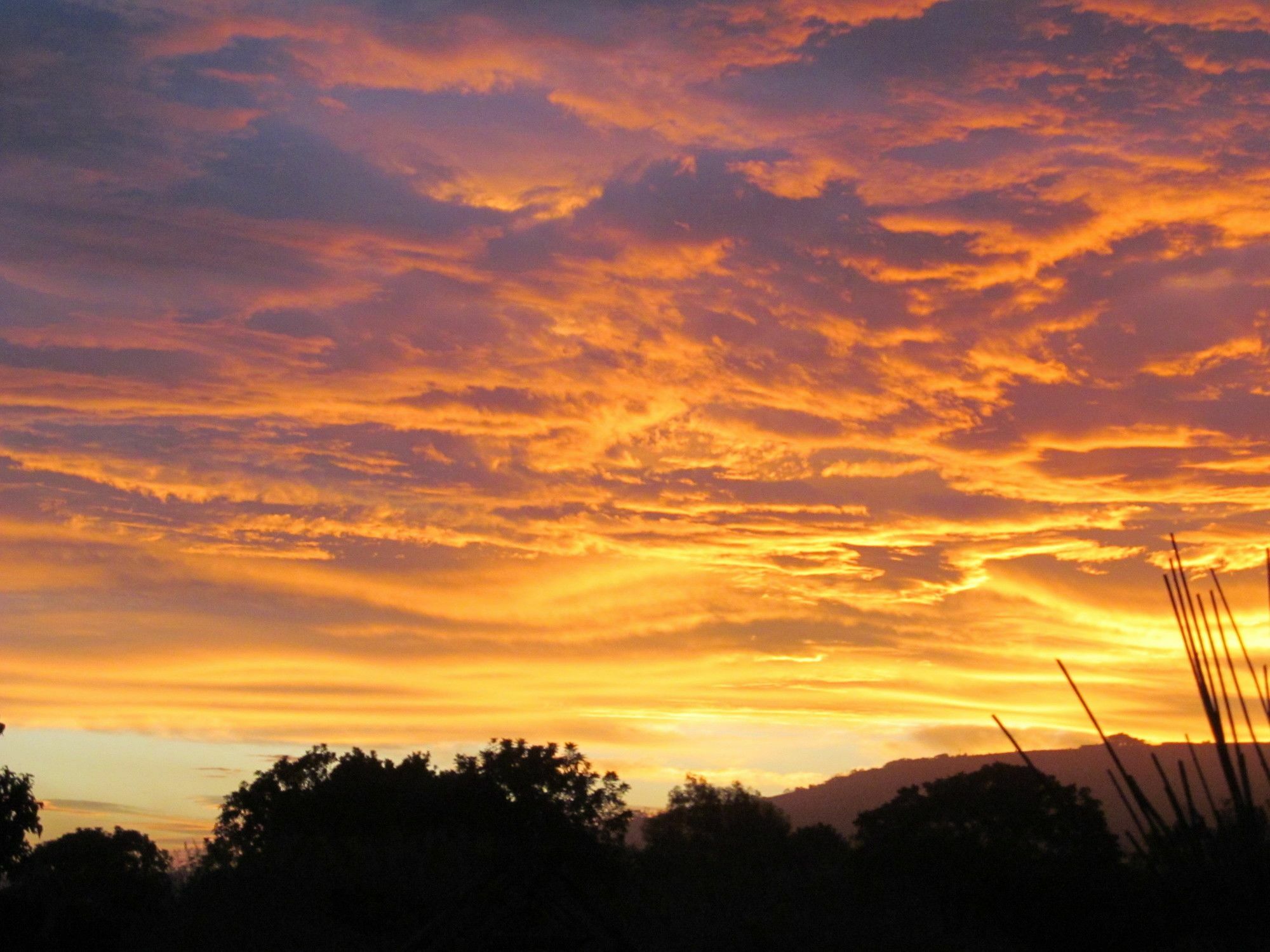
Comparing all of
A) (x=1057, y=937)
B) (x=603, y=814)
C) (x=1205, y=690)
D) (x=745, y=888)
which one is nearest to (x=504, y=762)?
(x=603, y=814)

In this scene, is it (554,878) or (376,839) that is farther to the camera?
(376,839)

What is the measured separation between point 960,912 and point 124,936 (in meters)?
31.3

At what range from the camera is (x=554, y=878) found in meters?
27.8

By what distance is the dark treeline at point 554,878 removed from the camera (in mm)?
34531

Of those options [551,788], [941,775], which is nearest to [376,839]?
[551,788]

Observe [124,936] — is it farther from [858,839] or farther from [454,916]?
[858,839]

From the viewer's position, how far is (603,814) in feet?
174

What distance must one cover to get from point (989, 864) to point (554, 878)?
27680mm

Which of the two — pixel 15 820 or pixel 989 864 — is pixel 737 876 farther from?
pixel 15 820

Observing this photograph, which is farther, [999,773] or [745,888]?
[999,773]

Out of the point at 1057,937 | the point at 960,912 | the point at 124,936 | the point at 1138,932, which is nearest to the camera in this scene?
the point at 124,936

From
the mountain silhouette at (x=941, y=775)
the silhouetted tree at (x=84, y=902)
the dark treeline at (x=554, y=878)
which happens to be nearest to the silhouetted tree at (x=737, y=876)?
the dark treeline at (x=554, y=878)

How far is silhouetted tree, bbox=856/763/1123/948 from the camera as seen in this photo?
44.9 metres

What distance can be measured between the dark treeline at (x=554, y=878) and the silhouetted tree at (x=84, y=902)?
132 millimetres
